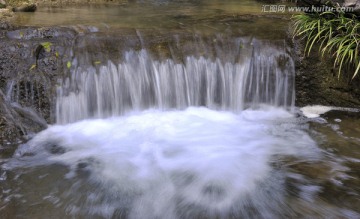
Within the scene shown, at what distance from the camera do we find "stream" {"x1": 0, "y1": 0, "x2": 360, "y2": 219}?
3805 millimetres

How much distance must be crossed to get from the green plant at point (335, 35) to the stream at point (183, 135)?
15.7 inches

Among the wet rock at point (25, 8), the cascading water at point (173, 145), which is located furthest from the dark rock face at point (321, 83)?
the wet rock at point (25, 8)

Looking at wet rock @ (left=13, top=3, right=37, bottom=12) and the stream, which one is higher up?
wet rock @ (left=13, top=3, right=37, bottom=12)

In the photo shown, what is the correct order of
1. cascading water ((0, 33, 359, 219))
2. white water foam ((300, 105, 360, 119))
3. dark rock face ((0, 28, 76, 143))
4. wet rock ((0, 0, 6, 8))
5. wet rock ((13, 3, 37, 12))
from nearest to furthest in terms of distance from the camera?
cascading water ((0, 33, 359, 219))
dark rock face ((0, 28, 76, 143))
white water foam ((300, 105, 360, 119))
wet rock ((13, 3, 37, 12))
wet rock ((0, 0, 6, 8))

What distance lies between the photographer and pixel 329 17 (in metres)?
6.50

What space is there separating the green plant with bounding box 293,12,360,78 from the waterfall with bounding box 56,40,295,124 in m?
0.56

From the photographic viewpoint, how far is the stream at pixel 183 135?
3805 mm

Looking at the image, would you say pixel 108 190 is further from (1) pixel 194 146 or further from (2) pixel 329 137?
(2) pixel 329 137

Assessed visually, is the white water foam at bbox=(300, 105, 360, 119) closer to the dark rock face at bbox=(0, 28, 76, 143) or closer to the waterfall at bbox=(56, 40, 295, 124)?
the waterfall at bbox=(56, 40, 295, 124)

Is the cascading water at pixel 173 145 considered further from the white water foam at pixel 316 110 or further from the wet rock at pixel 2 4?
the wet rock at pixel 2 4

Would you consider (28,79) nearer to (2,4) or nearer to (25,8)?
(25,8)

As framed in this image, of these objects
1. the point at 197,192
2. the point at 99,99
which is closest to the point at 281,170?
the point at 197,192

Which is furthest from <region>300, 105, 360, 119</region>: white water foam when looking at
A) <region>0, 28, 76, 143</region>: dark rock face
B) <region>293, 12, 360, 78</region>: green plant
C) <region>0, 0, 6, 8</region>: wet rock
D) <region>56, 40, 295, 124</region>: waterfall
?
<region>0, 0, 6, 8</region>: wet rock

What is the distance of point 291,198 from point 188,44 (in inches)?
127
